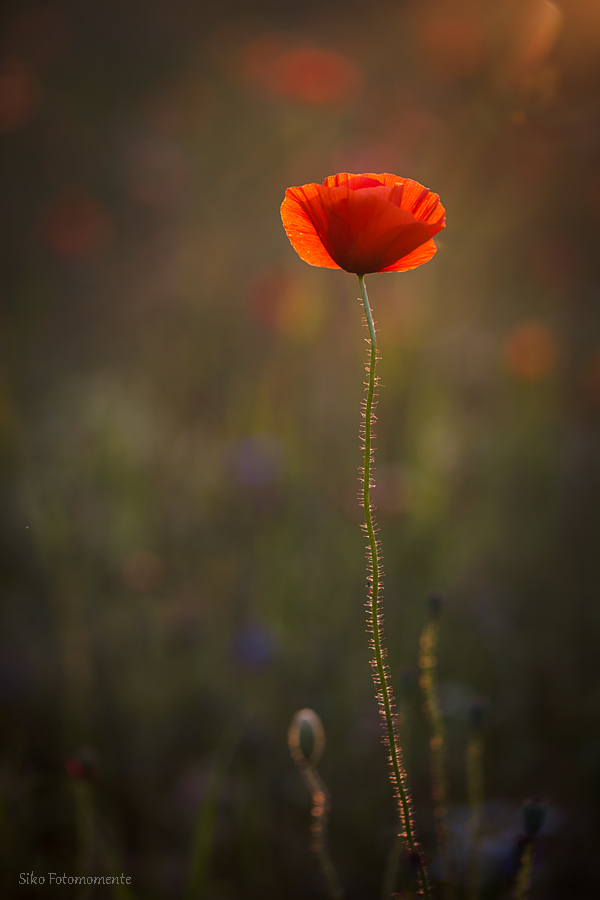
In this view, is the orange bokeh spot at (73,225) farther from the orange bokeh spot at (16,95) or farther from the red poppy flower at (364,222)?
the red poppy flower at (364,222)

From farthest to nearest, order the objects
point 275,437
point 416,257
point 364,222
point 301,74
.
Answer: point 301,74 → point 275,437 → point 416,257 → point 364,222

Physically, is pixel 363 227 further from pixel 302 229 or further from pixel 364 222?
pixel 302 229

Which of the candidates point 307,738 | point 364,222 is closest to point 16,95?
point 364,222

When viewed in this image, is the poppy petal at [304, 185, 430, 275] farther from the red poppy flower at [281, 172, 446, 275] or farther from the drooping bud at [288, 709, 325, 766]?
the drooping bud at [288, 709, 325, 766]

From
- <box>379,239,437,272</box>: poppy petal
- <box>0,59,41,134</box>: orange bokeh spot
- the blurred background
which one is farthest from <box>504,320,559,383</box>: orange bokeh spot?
<box>0,59,41,134</box>: orange bokeh spot

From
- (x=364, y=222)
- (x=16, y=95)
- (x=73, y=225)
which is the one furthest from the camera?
(x=16, y=95)

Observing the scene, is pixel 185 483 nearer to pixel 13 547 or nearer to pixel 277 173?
pixel 13 547
